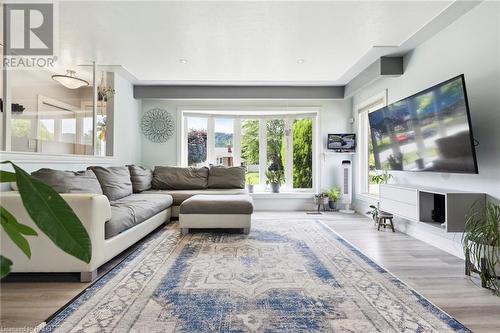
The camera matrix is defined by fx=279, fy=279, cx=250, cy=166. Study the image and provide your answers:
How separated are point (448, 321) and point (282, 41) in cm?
300

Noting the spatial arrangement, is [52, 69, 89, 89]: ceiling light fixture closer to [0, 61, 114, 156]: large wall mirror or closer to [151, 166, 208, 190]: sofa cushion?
[0, 61, 114, 156]: large wall mirror

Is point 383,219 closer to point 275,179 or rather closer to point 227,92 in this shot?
point 275,179

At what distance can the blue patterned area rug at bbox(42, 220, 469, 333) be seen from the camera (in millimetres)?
1571

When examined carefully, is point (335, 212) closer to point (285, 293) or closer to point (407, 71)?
point (407, 71)

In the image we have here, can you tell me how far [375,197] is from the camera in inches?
184

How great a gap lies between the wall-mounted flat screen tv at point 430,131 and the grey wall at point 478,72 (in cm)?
23

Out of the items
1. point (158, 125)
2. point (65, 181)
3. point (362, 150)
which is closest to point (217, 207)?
point (65, 181)

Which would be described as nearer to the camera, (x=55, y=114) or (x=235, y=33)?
(x=235, y=33)

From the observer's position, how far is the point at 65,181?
2.64 m

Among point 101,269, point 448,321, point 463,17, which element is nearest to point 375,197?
point 463,17

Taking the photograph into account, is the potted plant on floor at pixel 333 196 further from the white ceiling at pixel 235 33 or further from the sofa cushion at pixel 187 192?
the white ceiling at pixel 235 33

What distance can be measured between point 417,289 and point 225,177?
358cm

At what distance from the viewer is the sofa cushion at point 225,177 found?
5.06 meters

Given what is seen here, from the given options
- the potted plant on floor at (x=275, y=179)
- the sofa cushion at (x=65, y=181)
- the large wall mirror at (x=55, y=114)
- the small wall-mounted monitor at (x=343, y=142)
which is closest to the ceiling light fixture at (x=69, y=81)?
the large wall mirror at (x=55, y=114)
